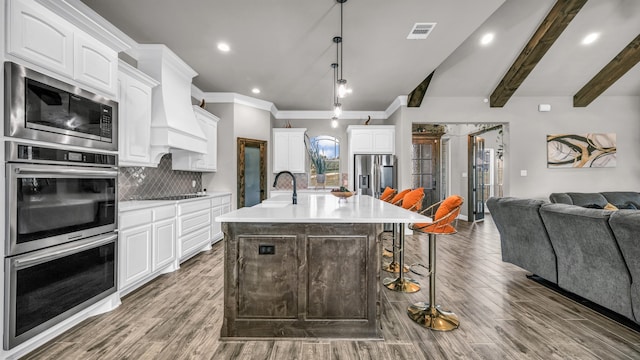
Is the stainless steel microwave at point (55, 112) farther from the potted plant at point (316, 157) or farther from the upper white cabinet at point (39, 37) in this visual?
the potted plant at point (316, 157)

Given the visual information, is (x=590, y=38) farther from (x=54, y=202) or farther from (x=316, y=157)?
(x=54, y=202)

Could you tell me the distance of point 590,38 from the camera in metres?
4.40

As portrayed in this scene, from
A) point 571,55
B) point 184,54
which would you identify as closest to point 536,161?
point 571,55

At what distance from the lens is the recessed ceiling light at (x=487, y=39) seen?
13.9 feet

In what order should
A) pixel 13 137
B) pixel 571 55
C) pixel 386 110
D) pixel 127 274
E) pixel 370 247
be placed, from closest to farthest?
pixel 13 137
pixel 370 247
pixel 127 274
pixel 571 55
pixel 386 110

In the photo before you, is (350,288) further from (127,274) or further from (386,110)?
(386,110)

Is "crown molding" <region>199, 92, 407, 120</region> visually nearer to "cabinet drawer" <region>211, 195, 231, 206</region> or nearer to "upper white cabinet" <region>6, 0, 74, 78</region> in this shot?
"cabinet drawer" <region>211, 195, 231, 206</region>

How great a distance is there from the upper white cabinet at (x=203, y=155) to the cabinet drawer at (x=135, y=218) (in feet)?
5.14

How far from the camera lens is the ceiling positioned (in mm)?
2840

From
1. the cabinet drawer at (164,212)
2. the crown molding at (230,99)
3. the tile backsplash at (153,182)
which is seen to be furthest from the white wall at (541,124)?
the cabinet drawer at (164,212)

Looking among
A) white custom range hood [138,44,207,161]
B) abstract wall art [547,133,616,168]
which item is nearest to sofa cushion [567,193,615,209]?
abstract wall art [547,133,616,168]

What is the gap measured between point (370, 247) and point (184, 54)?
3544 mm

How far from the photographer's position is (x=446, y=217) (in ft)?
7.00

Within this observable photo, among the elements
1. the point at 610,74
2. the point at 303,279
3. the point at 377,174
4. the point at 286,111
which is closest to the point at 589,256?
the point at 303,279
